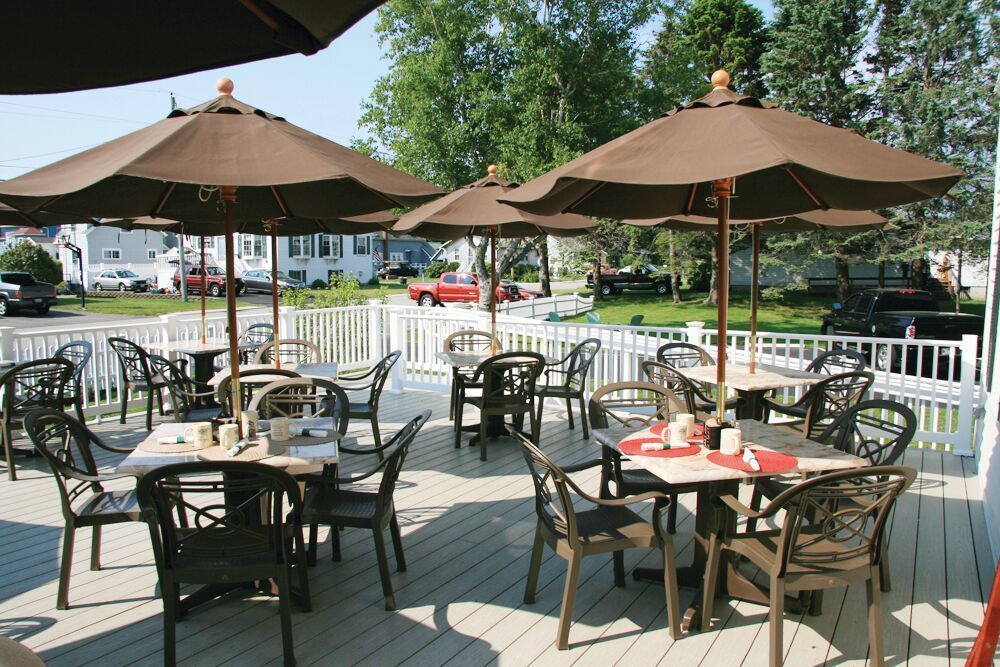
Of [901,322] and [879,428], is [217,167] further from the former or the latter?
[901,322]

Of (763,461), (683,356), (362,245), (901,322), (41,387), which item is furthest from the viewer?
(362,245)

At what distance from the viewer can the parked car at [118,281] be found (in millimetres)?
35781

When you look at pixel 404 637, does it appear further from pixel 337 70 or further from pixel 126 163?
pixel 337 70

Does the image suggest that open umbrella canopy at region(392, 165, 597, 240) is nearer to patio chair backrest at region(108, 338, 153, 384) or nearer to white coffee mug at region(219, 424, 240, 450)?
white coffee mug at region(219, 424, 240, 450)

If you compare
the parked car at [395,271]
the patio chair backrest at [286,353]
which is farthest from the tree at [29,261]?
the patio chair backrest at [286,353]

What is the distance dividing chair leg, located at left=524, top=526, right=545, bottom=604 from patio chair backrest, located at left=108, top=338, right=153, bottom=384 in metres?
4.91

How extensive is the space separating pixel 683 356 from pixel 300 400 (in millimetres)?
3663

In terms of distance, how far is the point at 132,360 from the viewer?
6.68 meters

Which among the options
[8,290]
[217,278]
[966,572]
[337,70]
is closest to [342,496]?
[966,572]

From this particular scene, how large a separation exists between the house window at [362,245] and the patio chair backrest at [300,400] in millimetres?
36433

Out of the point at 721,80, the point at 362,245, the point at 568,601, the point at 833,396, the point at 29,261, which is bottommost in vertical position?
the point at 568,601

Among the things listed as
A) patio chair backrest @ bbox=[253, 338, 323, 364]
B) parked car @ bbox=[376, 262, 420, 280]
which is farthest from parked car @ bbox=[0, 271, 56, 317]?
parked car @ bbox=[376, 262, 420, 280]

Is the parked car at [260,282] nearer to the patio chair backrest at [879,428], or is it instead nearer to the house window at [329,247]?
the house window at [329,247]

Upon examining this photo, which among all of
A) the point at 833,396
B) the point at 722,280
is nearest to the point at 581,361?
the point at 833,396
